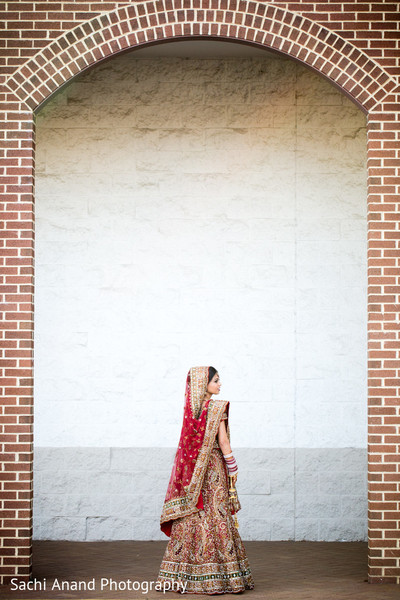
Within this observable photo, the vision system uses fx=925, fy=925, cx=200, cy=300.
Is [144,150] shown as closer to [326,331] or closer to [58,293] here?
[58,293]

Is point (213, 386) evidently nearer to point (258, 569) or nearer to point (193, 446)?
point (193, 446)

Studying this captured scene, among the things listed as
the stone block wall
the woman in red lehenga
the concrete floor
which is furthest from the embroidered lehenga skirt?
the stone block wall

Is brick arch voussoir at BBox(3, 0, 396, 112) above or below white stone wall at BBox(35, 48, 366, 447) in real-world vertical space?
above

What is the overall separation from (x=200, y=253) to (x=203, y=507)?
3190 mm

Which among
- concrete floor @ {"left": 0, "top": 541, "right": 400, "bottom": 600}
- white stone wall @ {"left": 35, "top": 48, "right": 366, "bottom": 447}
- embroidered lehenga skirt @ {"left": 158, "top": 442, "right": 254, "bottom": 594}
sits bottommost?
concrete floor @ {"left": 0, "top": 541, "right": 400, "bottom": 600}

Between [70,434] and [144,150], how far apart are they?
304 centimetres

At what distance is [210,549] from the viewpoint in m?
7.09

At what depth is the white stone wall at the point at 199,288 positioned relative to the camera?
371 inches

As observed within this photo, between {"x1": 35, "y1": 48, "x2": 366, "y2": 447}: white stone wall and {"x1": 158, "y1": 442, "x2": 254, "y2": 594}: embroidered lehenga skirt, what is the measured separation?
7.55 feet

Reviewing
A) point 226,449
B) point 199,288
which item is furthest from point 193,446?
point 199,288

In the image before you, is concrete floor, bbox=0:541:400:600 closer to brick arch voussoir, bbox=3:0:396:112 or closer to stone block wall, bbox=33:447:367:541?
stone block wall, bbox=33:447:367:541

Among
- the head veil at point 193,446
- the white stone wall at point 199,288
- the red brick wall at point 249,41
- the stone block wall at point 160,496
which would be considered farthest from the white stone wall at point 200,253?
the head veil at point 193,446

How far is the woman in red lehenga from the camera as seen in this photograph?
709 cm

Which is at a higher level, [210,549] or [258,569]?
[210,549]
